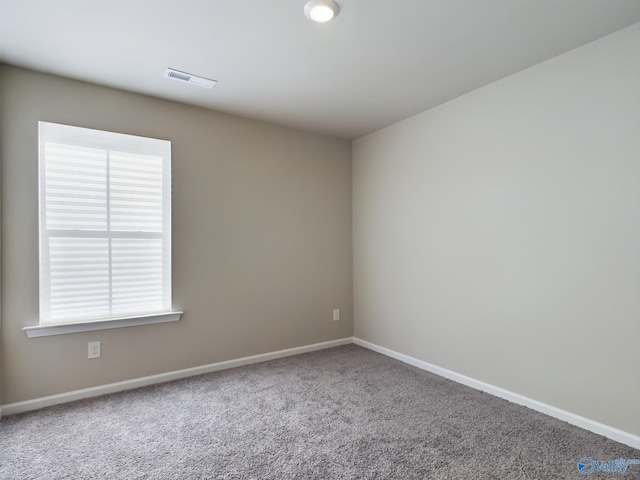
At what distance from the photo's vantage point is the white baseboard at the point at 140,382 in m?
2.46

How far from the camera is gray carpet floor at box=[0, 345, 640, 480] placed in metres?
1.82

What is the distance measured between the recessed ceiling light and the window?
1744mm

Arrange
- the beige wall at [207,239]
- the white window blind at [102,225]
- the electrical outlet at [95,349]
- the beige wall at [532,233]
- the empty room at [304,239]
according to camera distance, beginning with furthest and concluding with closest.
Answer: the electrical outlet at [95,349], the white window blind at [102,225], the beige wall at [207,239], the beige wall at [532,233], the empty room at [304,239]

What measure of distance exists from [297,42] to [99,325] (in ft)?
8.07

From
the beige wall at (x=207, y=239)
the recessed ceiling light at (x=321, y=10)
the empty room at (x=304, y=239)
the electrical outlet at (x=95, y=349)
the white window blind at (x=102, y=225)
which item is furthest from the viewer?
the electrical outlet at (x=95, y=349)

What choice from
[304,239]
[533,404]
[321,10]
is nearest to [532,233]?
[533,404]

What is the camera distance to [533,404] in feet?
8.05

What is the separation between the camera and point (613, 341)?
6.86 ft

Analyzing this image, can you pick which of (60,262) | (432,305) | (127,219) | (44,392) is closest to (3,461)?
(44,392)

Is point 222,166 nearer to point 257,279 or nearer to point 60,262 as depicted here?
point 257,279

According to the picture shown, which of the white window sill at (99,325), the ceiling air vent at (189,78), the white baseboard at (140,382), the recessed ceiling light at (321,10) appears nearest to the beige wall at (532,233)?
the white baseboard at (140,382)

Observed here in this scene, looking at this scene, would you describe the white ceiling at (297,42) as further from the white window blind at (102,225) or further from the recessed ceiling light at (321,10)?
the white window blind at (102,225)

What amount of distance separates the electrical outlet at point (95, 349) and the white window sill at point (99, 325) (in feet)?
0.40

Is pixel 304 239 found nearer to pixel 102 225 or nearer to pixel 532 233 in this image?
pixel 102 225
